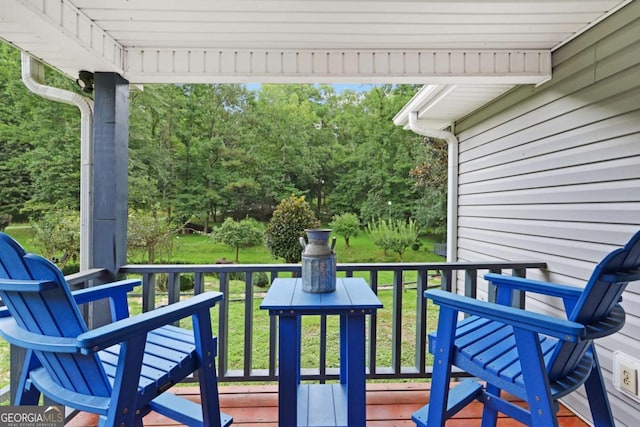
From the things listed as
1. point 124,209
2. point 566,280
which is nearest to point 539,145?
point 566,280

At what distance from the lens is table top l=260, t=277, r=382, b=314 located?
1.41 m

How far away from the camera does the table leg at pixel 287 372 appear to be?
4.64ft

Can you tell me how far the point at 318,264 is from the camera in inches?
64.7

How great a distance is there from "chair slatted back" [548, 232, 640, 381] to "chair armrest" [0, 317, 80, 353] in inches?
61.9

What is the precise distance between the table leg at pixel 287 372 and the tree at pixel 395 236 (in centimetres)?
759

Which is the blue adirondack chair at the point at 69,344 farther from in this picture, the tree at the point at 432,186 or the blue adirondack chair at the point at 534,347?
the tree at the point at 432,186

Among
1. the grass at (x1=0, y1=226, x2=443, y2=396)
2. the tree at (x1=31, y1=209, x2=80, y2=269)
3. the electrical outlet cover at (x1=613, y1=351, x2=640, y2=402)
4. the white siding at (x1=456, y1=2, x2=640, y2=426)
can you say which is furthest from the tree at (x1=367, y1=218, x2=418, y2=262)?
the electrical outlet cover at (x1=613, y1=351, x2=640, y2=402)

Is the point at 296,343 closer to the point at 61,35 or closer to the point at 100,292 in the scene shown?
the point at 100,292

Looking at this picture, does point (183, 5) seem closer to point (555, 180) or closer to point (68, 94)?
point (68, 94)

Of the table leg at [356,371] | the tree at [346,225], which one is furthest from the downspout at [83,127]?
the tree at [346,225]

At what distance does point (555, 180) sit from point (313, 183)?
762 centimetres

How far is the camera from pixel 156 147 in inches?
345

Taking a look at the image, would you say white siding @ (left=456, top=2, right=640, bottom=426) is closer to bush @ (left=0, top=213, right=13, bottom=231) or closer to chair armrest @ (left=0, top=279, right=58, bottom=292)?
chair armrest @ (left=0, top=279, right=58, bottom=292)

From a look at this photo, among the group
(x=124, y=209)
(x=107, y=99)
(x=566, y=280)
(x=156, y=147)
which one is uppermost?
(x=156, y=147)
